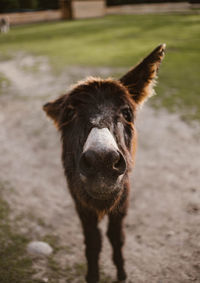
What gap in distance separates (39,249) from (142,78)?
2282mm

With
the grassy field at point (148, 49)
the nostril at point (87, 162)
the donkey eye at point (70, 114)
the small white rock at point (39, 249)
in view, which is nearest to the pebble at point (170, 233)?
the small white rock at point (39, 249)

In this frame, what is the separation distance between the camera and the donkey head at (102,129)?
6.20ft

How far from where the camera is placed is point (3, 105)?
26.1ft

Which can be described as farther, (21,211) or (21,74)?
(21,74)

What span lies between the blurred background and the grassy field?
53 mm

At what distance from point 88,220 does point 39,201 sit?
1756mm

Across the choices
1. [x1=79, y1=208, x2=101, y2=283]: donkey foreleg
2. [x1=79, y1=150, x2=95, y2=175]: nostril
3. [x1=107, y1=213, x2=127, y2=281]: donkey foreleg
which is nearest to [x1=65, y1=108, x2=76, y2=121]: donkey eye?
[x1=79, y1=150, x2=95, y2=175]: nostril

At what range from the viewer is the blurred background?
3174 millimetres

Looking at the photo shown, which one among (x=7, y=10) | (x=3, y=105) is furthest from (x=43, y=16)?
(x=3, y=105)

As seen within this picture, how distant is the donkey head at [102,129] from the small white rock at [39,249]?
122 centimetres

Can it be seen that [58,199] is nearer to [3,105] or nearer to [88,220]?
[88,220]

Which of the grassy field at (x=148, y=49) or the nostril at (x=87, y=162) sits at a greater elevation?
the grassy field at (x=148, y=49)

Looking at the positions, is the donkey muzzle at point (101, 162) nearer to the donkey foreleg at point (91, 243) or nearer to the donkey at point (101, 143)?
the donkey at point (101, 143)

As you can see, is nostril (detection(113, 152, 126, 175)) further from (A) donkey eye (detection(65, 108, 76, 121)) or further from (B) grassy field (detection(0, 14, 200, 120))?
(B) grassy field (detection(0, 14, 200, 120))
